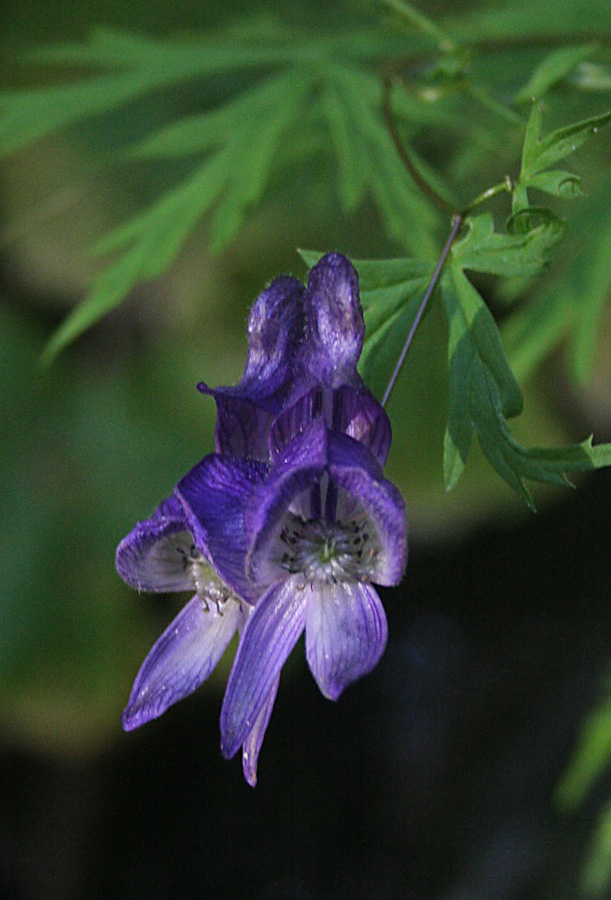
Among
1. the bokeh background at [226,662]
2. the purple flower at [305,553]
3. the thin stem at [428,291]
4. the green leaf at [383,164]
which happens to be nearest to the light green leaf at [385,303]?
the thin stem at [428,291]

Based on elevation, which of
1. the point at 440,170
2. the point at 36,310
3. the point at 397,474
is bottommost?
the point at 397,474

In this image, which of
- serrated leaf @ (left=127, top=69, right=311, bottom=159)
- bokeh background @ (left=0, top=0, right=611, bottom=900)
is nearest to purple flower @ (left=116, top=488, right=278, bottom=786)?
serrated leaf @ (left=127, top=69, right=311, bottom=159)

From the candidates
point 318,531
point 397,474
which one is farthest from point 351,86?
point 397,474

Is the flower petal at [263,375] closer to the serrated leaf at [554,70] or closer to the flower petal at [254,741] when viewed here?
the flower petal at [254,741]

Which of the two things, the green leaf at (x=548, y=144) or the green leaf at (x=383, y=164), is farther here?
the green leaf at (x=383, y=164)

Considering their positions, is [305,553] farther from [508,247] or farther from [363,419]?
[508,247]

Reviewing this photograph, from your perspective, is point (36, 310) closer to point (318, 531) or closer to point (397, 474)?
point (397, 474)
